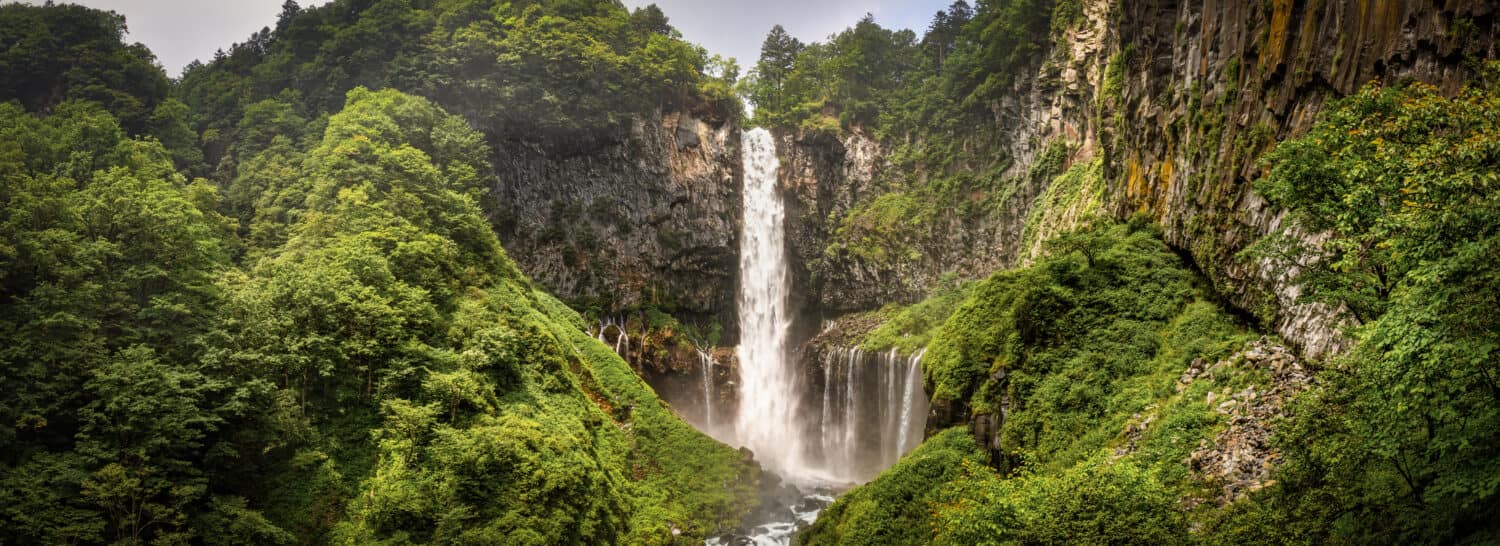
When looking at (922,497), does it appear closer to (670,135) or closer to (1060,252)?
(1060,252)

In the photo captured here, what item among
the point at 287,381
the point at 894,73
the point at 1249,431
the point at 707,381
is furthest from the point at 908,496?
the point at 894,73

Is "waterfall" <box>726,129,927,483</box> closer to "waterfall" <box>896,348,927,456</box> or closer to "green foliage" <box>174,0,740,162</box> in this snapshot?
"waterfall" <box>896,348,927,456</box>

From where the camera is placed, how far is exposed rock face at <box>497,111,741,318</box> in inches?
2012

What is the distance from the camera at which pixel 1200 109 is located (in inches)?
850

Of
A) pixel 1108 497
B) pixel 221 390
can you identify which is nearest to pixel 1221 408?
pixel 1108 497

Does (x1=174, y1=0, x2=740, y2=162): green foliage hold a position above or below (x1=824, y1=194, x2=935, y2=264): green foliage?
above

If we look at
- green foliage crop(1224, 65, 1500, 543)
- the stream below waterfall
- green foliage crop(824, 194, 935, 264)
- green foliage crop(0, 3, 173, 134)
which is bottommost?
the stream below waterfall

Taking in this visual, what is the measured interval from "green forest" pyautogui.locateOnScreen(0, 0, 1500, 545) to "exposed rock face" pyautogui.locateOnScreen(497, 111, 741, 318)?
106cm

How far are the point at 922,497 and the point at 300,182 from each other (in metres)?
31.8

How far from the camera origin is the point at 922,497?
22.3 metres

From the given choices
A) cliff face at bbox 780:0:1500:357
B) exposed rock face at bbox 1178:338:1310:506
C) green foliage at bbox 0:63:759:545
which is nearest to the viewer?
cliff face at bbox 780:0:1500:357

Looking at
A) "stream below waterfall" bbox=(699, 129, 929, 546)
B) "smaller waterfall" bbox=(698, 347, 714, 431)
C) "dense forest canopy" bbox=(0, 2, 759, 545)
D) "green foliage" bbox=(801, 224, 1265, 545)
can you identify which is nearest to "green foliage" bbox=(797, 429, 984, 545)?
"green foliage" bbox=(801, 224, 1265, 545)

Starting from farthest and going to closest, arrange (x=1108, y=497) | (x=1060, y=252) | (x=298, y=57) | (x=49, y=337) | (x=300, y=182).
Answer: (x=298, y=57) < (x=300, y=182) < (x=1060, y=252) < (x=49, y=337) < (x=1108, y=497)

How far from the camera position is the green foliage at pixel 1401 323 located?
8.36 metres
